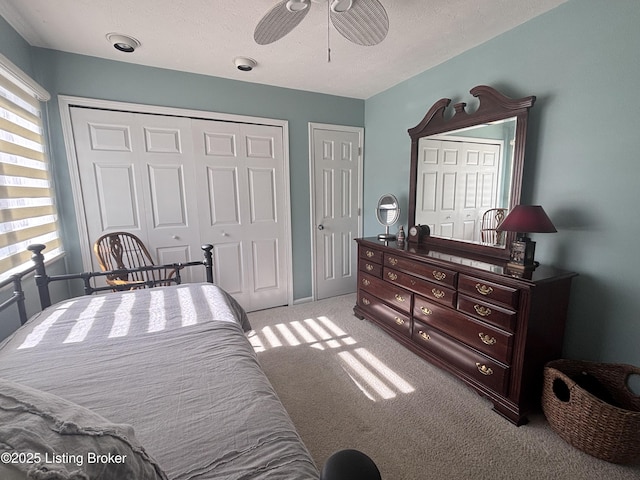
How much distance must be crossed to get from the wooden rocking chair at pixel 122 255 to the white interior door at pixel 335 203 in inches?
66.8

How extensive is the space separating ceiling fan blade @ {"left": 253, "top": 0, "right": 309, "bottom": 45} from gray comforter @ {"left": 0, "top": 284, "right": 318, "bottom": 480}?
158 cm

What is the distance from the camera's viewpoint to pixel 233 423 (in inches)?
32.4

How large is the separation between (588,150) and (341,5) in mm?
1626

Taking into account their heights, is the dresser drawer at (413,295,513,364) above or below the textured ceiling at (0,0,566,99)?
below

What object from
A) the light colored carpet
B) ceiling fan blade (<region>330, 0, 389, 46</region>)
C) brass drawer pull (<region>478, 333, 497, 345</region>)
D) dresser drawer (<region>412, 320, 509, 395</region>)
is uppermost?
ceiling fan blade (<region>330, 0, 389, 46</region>)

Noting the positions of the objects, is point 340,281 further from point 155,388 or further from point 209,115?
point 155,388

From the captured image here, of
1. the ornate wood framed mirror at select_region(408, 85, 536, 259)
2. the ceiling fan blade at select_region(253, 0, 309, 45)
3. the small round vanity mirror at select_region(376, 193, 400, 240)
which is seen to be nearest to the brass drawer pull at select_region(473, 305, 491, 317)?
the ornate wood framed mirror at select_region(408, 85, 536, 259)

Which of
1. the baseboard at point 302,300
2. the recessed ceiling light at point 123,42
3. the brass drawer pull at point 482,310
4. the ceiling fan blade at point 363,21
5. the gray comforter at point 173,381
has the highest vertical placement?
the recessed ceiling light at point 123,42

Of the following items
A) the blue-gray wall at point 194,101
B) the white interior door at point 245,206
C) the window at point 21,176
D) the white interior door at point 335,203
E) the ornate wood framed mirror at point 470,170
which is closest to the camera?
the window at point 21,176

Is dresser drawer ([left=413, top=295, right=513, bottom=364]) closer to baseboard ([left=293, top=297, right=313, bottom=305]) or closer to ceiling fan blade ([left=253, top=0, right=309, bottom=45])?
baseboard ([left=293, top=297, right=313, bottom=305])

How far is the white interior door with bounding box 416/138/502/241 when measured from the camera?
2.19 m

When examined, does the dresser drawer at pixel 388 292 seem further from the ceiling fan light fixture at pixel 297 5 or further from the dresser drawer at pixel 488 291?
the ceiling fan light fixture at pixel 297 5

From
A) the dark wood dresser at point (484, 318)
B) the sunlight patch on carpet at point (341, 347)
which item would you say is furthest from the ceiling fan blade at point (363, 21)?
the sunlight patch on carpet at point (341, 347)

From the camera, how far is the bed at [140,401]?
0.49 meters
